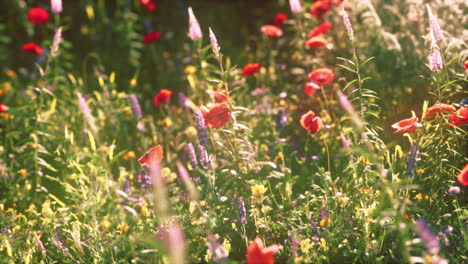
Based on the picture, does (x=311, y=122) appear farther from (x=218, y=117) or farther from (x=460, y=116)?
(x=460, y=116)

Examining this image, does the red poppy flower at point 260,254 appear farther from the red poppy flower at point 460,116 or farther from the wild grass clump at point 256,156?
the red poppy flower at point 460,116

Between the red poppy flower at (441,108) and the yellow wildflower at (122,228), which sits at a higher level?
the red poppy flower at (441,108)

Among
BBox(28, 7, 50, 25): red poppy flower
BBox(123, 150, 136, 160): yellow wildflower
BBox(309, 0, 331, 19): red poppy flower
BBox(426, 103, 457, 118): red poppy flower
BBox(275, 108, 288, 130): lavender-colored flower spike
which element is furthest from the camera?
BBox(28, 7, 50, 25): red poppy flower

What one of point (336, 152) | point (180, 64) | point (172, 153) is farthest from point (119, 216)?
point (180, 64)

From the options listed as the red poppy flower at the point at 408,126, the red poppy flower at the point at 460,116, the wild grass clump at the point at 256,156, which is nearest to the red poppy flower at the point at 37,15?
the wild grass clump at the point at 256,156

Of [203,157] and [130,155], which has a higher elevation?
[130,155]

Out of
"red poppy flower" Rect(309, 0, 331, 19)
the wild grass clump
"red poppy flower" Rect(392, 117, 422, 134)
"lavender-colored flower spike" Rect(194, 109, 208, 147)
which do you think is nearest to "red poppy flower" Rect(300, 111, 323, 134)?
the wild grass clump

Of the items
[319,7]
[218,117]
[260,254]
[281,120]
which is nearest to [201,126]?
[218,117]

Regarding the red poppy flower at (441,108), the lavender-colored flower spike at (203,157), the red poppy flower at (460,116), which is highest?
the lavender-colored flower spike at (203,157)

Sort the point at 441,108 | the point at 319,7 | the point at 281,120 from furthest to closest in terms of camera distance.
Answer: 1. the point at 319,7
2. the point at 281,120
3. the point at 441,108

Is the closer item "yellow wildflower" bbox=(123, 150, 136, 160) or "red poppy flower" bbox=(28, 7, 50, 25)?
"yellow wildflower" bbox=(123, 150, 136, 160)

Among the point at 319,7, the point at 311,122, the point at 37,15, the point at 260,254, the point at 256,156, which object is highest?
the point at 37,15

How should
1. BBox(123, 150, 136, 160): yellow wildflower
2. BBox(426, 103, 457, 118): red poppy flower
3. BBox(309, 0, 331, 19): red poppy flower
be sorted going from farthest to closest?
BBox(309, 0, 331, 19): red poppy flower → BBox(123, 150, 136, 160): yellow wildflower → BBox(426, 103, 457, 118): red poppy flower

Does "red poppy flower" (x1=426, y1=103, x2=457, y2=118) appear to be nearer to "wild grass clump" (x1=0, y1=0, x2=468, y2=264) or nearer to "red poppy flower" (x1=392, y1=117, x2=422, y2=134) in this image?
"wild grass clump" (x1=0, y1=0, x2=468, y2=264)
